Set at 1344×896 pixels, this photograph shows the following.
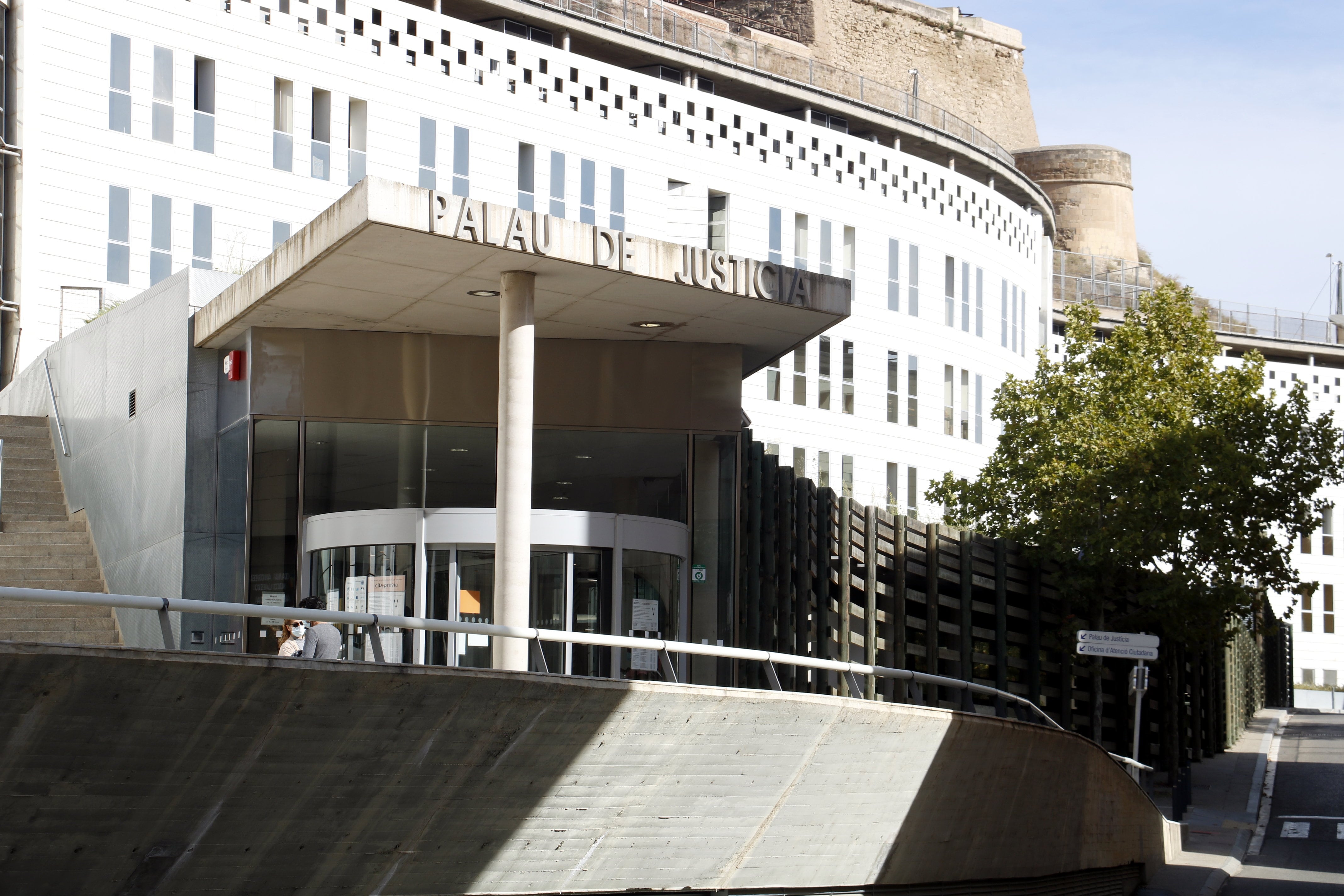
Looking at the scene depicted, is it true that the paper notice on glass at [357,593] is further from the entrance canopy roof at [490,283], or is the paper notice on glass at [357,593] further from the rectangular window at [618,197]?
the rectangular window at [618,197]

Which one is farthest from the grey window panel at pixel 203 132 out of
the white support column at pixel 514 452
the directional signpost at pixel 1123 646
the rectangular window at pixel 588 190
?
the white support column at pixel 514 452

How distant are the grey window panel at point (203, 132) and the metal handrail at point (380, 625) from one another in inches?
1138

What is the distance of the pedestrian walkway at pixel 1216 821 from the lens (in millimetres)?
21703

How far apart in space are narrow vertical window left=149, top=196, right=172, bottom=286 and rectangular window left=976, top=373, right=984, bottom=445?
27904 millimetres

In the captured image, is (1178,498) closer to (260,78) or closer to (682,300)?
(682,300)

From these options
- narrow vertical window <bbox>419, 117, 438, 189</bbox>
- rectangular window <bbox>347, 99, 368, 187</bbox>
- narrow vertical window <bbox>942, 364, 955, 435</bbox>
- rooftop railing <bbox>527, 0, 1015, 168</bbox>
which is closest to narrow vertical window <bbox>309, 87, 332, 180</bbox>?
rectangular window <bbox>347, 99, 368, 187</bbox>

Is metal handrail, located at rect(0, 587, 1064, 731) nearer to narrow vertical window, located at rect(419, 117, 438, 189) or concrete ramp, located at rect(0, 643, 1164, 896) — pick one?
concrete ramp, located at rect(0, 643, 1164, 896)

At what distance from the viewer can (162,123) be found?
3803cm

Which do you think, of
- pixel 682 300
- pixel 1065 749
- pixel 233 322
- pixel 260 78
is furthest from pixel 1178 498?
pixel 260 78

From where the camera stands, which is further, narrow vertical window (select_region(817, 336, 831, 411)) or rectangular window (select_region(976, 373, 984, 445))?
rectangular window (select_region(976, 373, 984, 445))

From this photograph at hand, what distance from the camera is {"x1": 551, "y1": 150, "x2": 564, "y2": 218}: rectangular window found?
44281mm

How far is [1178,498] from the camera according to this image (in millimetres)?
29125

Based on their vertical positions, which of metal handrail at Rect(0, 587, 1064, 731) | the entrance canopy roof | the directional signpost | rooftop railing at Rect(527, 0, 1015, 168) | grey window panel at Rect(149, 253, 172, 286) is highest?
rooftop railing at Rect(527, 0, 1015, 168)

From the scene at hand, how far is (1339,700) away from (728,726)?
231ft
